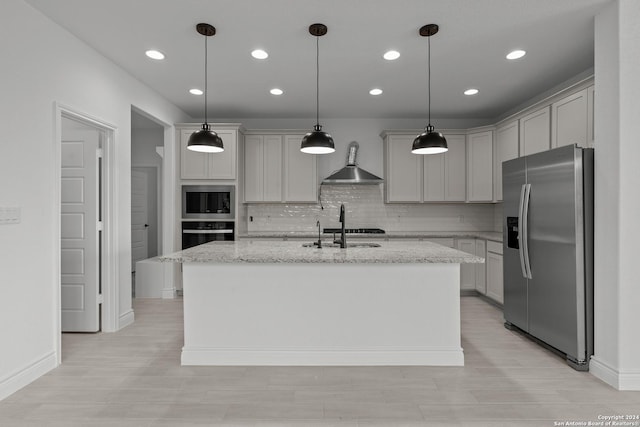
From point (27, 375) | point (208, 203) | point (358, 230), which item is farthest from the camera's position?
point (358, 230)

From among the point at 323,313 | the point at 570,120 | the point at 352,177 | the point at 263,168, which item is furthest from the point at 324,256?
the point at 263,168

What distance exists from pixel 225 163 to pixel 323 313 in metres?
3.02

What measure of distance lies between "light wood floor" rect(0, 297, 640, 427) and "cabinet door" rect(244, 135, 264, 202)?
2.77 metres

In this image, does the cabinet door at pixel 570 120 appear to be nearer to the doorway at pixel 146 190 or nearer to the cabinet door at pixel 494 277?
the cabinet door at pixel 494 277

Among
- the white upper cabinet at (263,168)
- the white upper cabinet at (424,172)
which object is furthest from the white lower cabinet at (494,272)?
the white upper cabinet at (263,168)

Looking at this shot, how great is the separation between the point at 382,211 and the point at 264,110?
2.42m

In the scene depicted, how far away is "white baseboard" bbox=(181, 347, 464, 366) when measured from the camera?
9.53 feet

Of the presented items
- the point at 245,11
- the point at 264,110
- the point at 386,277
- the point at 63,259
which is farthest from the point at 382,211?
the point at 63,259

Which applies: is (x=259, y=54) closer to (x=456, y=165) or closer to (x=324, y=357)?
(x=324, y=357)

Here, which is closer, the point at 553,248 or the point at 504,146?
the point at 553,248

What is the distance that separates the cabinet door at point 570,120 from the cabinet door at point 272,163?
3496mm

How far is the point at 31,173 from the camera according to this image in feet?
8.70

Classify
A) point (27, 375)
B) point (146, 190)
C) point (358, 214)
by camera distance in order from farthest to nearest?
point (146, 190), point (358, 214), point (27, 375)

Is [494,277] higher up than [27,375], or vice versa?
[494,277]
